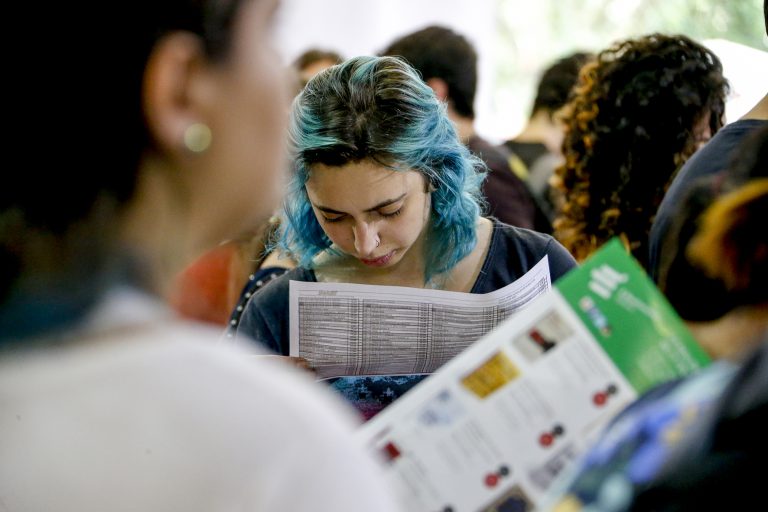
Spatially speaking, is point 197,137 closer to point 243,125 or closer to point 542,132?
point 243,125

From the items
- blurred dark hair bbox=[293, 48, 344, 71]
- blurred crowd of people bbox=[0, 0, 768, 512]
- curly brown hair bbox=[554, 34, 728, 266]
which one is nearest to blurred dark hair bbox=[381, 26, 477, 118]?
blurred dark hair bbox=[293, 48, 344, 71]

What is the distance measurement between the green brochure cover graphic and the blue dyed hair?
677 millimetres

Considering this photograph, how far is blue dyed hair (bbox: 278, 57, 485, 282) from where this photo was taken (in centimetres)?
157

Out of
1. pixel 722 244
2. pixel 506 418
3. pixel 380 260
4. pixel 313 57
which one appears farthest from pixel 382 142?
pixel 313 57

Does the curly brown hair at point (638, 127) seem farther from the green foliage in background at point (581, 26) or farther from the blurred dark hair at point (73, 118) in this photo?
the green foliage in background at point (581, 26)

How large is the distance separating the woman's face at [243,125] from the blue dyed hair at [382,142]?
0.95 m

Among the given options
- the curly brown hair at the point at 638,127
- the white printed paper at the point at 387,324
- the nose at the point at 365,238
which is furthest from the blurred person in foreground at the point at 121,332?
the curly brown hair at the point at 638,127

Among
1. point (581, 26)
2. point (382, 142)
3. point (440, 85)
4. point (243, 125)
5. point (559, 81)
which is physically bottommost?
point (581, 26)

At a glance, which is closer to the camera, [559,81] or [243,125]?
[243,125]

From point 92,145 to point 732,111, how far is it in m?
2.27

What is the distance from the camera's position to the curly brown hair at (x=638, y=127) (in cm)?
202

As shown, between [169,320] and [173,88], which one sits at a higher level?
[173,88]

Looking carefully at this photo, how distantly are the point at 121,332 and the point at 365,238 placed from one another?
1.04m

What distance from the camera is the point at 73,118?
55 centimetres
